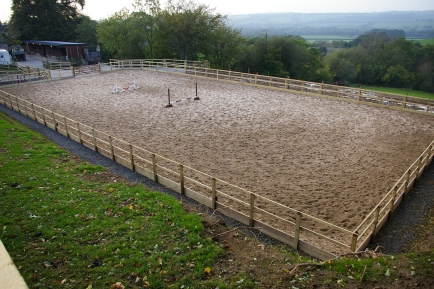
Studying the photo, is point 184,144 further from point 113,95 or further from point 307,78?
point 307,78

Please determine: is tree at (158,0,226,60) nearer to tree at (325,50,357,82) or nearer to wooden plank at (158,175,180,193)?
wooden plank at (158,175,180,193)

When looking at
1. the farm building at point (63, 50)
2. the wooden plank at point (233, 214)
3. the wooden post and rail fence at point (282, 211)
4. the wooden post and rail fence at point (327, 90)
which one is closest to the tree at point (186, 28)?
the wooden post and rail fence at point (327, 90)

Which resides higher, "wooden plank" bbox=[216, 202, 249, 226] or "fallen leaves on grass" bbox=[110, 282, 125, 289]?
"fallen leaves on grass" bbox=[110, 282, 125, 289]

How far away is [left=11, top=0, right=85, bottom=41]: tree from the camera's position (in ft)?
174

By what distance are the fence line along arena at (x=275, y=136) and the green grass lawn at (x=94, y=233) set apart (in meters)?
3.30

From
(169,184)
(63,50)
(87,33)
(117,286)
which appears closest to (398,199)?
(169,184)

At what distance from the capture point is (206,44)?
40.2 metres

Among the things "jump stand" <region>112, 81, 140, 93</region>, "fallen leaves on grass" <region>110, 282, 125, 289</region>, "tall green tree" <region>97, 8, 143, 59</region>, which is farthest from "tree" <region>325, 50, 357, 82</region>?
"fallen leaves on grass" <region>110, 282, 125, 289</region>

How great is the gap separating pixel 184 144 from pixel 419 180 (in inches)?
338

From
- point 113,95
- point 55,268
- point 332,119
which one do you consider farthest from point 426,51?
point 55,268

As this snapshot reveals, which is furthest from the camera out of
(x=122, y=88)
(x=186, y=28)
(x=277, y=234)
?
(x=186, y=28)

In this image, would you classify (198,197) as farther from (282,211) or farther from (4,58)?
(4,58)

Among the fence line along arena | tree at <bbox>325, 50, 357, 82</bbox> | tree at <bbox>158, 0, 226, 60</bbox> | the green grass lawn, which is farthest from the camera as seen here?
tree at <bbox>325, 50, 357, 82</bbox>

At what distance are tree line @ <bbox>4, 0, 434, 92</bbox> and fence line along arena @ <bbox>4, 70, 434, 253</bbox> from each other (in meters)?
17.6
